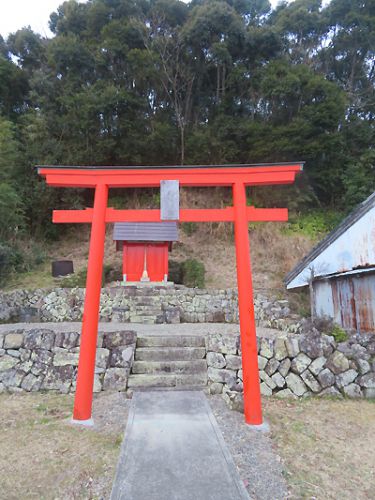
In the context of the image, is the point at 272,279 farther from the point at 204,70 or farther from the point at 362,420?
the point at 204,70

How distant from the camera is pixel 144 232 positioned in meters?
15.0

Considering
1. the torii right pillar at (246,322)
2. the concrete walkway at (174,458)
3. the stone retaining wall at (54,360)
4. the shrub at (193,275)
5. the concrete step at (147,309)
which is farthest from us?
the shrub at (193,275)

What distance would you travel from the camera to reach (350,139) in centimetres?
2088

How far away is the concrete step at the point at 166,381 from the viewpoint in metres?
5.34

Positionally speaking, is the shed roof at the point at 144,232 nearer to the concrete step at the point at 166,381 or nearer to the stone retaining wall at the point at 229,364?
the stone retaining wall at the point at 229,364

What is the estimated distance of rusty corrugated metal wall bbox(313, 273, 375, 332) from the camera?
7.47 m

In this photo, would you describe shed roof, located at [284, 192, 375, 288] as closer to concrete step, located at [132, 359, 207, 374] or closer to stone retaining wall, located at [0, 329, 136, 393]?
concrete step, located at [132, 359, 207, 374]

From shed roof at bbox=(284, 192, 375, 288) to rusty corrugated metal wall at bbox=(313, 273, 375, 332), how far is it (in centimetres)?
36

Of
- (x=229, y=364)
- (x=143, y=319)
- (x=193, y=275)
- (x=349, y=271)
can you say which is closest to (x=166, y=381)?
(x=229, y=364)

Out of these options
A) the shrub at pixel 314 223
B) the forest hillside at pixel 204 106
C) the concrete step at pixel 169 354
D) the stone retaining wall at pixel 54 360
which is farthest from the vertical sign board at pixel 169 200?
the shrub at pixel 314 223

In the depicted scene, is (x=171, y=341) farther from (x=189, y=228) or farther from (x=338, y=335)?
(x=189, y=228)

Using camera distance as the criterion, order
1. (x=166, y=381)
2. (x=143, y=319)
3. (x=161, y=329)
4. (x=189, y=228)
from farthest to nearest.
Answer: (x=189, y=228) < (x=143, y=319) < (x=161, y=329) < (x=166, y=381)

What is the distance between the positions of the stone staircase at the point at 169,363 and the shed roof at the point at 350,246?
4438 millimetres

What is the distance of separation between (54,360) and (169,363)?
6.86 ft
